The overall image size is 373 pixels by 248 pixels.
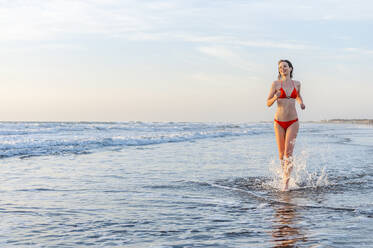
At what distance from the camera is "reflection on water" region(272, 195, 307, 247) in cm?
375

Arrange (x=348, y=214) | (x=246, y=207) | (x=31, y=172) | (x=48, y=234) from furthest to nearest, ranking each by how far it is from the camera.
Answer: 1. (x=31, y=172)
2. (x=246, y=207)
3. (x=348, y=214)
4. (x=48, y=234)

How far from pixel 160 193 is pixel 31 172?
3833 mm

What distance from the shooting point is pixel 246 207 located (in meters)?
5.41

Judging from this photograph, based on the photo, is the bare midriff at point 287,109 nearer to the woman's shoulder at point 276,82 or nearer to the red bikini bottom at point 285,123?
the red bikini bottom at point 285,123

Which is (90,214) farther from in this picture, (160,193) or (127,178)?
(127,178)

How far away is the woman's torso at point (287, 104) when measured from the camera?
279 inches

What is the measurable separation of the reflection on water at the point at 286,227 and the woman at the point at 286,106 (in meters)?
1.75

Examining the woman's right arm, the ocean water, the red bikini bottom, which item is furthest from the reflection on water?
the woman's right arm

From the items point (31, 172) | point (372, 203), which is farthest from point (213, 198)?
point (31, 172)

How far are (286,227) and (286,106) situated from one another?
324 centimetres

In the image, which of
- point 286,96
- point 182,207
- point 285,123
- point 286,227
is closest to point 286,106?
point 286,96

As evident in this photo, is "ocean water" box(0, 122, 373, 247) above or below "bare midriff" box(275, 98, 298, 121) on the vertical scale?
below

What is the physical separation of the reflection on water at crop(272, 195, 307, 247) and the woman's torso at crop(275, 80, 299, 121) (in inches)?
79.0

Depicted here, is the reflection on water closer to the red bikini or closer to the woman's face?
the red bikini
